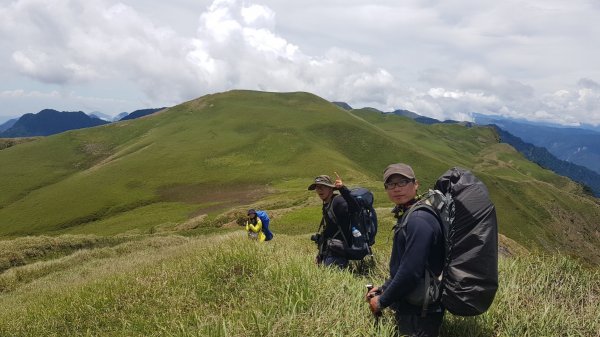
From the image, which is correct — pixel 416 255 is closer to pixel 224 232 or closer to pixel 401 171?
pixel 401 171

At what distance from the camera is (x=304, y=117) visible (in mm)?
155375

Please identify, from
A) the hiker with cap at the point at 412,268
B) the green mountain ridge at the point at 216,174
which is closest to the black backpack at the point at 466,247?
the hiker with cap at the point at 412,268

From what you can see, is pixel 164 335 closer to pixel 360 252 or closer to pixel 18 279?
pixel 360 252

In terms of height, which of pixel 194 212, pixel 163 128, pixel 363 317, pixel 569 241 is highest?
pixel 163 128

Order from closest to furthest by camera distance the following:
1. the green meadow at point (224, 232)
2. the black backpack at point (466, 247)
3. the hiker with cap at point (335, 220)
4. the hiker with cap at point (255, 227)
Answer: the black backpack at point (466, 247), the green meadow at point (224, 232), the hiker with cap at point (335, 220), the hiker with cap at point (255, 227)

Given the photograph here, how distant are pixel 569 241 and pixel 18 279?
107109 mm

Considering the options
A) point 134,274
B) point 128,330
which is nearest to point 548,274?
point 128,330

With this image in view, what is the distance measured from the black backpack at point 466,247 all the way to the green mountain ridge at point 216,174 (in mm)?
29446

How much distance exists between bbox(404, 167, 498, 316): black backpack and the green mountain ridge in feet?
96.6

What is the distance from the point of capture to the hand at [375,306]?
17.7ft

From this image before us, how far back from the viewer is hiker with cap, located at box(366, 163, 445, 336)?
4988mm

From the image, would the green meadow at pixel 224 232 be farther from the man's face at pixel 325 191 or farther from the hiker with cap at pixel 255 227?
the man's face at pixel 325 191

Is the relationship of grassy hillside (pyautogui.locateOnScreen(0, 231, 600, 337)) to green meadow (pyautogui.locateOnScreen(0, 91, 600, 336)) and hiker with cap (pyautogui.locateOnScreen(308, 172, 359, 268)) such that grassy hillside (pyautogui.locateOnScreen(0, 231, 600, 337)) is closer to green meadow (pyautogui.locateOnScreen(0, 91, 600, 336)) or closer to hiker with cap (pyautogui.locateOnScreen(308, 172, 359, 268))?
green meadow (pyautogui.locateOnScreen(0, 91, 600, 336))

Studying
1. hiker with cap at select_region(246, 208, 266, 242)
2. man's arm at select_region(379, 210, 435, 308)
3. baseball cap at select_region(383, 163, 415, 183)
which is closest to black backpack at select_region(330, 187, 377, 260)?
baseball cap at select_region(383, 163, 415, 183)
